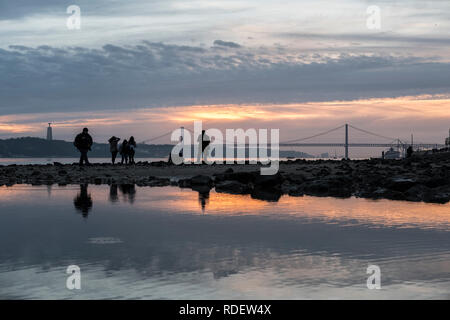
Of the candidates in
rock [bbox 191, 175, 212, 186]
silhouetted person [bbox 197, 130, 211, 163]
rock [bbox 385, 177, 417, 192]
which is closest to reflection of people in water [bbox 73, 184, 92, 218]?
rock [bbox 191, 175, 212, 186]

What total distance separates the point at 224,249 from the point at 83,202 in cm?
888

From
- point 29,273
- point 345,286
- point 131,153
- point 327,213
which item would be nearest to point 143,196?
point 327,213

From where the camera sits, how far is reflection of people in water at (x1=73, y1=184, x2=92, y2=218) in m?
15.5

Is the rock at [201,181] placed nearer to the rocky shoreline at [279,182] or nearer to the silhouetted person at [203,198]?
the rocky shoreline at [279,182]

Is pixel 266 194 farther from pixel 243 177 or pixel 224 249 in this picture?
pixel 224 249

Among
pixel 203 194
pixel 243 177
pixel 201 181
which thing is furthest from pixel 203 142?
pixel 203 194

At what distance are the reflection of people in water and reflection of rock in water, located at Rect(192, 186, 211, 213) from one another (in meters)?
3.09

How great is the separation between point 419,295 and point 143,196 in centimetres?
1417

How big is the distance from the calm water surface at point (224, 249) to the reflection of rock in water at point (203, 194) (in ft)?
2.02

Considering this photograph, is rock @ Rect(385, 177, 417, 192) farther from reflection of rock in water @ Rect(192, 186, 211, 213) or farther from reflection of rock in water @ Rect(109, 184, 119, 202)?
reflection of rock in water @ Rect(109, 184, 119, 202)

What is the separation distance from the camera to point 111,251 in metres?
9.45

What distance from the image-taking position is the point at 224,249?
9.84 meters

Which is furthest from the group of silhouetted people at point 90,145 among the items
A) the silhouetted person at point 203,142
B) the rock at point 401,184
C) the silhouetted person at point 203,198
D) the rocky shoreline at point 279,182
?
the rock at point 401,184

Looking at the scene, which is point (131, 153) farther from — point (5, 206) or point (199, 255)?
point (199, 255)
